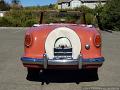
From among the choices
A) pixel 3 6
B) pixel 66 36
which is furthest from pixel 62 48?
pixel 3 6

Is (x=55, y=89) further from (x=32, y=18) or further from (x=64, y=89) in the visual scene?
(x=32, y=18)

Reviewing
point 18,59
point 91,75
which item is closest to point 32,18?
point 18,59

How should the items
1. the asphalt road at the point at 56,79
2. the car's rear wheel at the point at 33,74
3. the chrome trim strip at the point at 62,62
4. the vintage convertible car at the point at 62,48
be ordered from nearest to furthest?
the chrome trim strip at the point at 62,62, the vintage convertible car at the point at 62,48, the asphalt road at the point at 56,79, the car's rear wheel at the point at 33,74

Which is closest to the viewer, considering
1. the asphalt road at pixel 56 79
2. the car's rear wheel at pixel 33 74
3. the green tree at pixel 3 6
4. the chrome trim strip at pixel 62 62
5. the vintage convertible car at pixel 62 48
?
the chrome trim strip at pixel 62 62

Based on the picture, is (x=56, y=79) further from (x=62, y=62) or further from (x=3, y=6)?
(x=3, y=6)

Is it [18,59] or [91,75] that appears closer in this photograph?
[91,75]

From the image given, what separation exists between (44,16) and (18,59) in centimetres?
270

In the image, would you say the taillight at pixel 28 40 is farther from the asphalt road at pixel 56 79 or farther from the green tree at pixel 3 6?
the green tree at pixel 3 6

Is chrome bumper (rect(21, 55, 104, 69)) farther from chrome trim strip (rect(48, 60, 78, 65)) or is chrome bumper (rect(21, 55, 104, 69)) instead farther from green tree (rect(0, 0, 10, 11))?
→ green tree (rect(0, 0, 10, 11))

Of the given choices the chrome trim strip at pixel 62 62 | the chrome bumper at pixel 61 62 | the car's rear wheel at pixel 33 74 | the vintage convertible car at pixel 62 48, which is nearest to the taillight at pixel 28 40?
the vintage convertible car at pixel 62 48

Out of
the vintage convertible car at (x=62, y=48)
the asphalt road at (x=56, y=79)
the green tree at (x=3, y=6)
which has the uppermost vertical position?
the vintage convertible car at (x=62, y=48)

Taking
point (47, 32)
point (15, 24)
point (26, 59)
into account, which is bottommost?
point (15, 24)

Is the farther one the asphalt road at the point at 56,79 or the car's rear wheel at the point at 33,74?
the car's rear wheel at the point at 33,74

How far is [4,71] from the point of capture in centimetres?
998
